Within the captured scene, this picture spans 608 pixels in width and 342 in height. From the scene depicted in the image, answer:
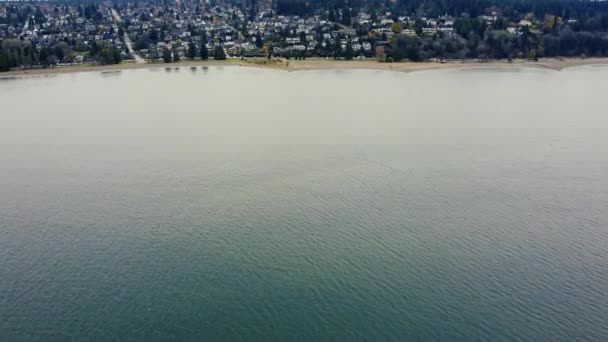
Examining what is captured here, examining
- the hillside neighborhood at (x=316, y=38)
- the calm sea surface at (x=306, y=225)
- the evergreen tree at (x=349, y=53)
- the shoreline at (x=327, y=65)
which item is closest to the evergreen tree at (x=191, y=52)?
the hillside neighborhood at (x=316, y=38)

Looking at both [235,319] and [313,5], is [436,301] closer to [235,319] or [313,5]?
[235,319]

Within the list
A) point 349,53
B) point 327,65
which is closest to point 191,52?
point 327,65

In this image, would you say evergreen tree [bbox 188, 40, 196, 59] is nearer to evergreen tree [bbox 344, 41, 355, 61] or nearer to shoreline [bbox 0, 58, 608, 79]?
shoreline [bbox 0, 58, 608, 79]

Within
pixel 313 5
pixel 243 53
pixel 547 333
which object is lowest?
pixel 547 333

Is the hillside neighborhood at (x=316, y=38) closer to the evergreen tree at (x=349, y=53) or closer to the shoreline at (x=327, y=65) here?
the evergreen tree at (x=349, y=53)

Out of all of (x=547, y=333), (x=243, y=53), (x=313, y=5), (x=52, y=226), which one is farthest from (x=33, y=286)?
(x=313, y=5)

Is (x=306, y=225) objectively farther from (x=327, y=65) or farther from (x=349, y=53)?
(x=349, y=53)
